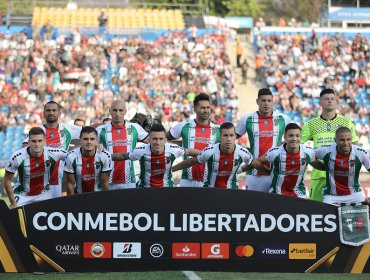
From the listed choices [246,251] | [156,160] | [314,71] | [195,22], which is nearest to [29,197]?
[156,160]

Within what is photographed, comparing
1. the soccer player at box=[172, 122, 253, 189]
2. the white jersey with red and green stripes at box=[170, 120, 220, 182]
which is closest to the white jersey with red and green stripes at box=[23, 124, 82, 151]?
the white jersey with red and green stripes at box=[170, 120, 220, 182]

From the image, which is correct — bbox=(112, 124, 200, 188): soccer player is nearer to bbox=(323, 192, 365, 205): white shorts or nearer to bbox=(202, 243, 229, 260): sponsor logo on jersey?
bbox=(323, 192, 365, 205): white shorts

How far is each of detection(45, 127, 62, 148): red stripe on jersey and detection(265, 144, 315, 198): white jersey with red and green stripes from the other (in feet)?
8.92

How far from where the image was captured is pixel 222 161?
9867 millimetres

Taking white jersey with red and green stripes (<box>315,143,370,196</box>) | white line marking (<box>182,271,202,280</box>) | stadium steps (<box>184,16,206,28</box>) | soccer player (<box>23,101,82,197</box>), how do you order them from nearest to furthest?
white line marking (<box>182,271,202,280</box>) → white jersey with red and green stripes (<box>315,143,370,196</box>) → soccer player (<box>23,101,82,197</box>) → stadium steps (<box>184,16,206,28</box>)

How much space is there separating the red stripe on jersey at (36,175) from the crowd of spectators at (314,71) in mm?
20415

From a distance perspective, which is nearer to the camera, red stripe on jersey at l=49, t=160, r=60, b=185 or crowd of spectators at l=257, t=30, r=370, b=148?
red stripe on jersey at l=49, t=160, r=60, b=185

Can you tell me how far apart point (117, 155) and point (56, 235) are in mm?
2215

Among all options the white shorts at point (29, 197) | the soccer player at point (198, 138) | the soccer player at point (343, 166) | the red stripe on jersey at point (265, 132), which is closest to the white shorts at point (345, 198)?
the soccer player at point (343, 166)

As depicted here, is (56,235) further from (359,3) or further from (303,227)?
(359,3)

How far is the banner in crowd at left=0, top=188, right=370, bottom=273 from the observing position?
8031mm

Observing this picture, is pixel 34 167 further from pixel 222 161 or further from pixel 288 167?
pixel 288 167

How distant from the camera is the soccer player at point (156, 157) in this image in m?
9.67

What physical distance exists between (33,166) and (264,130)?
2.89 m
